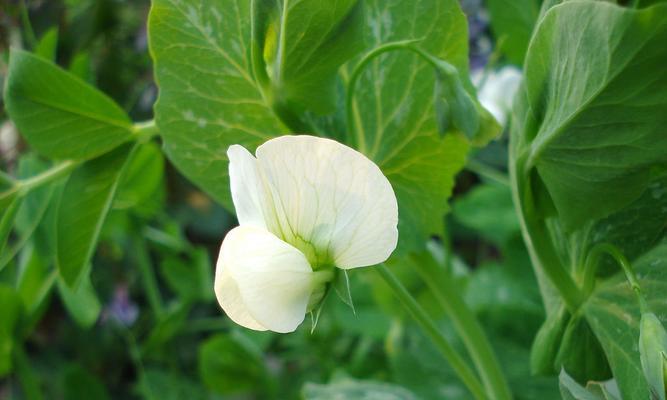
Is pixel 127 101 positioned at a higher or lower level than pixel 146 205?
lower

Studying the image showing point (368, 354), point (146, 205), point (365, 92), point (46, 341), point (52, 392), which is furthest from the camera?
point (46, 341)

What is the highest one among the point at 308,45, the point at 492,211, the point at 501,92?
the point at 308,45

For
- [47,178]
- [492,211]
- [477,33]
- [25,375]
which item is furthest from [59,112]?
[477,33]

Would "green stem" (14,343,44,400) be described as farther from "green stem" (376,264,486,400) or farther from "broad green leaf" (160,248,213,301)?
"green stem" (376,264,486,400)

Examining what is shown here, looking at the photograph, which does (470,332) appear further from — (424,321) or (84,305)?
(84,305)

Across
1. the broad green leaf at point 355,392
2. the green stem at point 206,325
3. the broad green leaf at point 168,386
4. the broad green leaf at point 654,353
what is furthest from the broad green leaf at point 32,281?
the broad green leaf at point 654,353

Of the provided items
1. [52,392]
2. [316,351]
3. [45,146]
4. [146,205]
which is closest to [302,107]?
[45,146]

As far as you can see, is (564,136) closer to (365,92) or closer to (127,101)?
(365,92)

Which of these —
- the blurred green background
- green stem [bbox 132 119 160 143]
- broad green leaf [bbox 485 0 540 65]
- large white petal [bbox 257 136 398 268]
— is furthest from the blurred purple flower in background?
large white petal [bbox 257 136 398 268]
